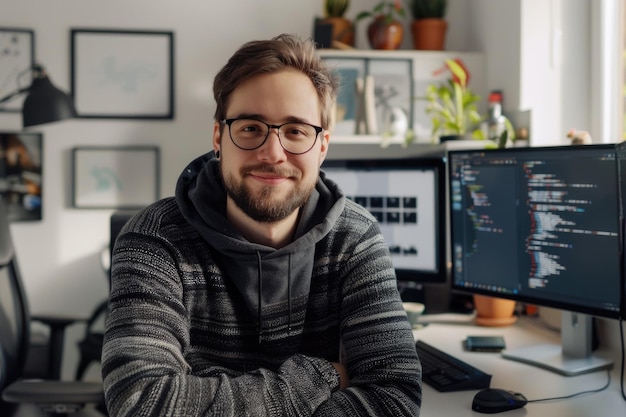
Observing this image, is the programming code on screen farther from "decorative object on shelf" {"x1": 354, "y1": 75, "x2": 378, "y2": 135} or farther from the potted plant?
the potted plant

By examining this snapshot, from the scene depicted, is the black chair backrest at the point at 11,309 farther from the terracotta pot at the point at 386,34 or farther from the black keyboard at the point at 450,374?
the terracotta pot at the point at 386,34

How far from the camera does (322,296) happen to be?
141 centimetres

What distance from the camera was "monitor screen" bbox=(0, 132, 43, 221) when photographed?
3342mm

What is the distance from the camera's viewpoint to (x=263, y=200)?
1.35 metres

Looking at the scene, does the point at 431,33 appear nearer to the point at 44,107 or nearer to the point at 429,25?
the point at 429,25

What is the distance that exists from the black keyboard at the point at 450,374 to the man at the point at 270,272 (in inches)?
6.1

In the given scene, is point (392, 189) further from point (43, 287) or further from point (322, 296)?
point (43, 287)

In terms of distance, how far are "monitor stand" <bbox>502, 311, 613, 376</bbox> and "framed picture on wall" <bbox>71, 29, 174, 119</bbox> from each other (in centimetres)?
226

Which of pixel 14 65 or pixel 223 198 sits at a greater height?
pixel 14 65

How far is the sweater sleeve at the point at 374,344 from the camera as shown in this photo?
1.21 m

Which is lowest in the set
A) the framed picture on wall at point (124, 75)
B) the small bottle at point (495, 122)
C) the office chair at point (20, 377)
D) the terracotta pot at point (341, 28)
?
the office chair at point (20, 377)

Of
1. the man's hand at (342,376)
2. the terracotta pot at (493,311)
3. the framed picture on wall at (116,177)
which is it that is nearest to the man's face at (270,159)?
the man's hand at (342,376)

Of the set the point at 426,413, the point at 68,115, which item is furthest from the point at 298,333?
the point at 68,115

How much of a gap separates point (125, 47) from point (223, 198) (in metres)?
2.23
